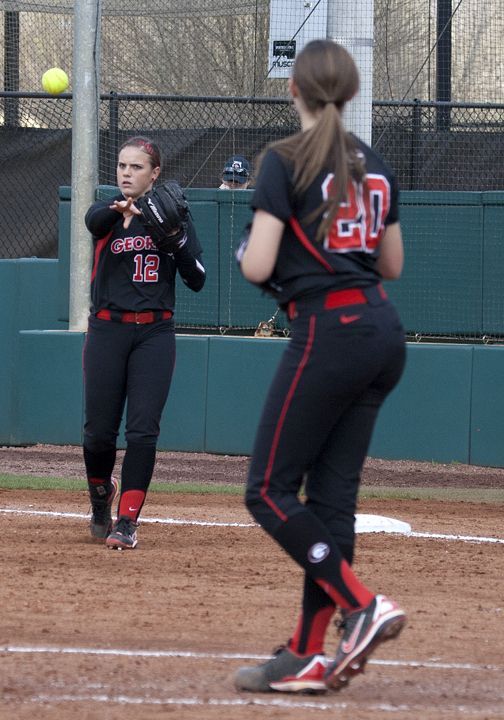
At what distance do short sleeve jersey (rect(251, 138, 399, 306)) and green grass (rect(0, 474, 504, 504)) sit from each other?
16.4ft

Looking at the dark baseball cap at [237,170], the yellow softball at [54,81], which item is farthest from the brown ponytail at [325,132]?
the yellow softball at [54,81]

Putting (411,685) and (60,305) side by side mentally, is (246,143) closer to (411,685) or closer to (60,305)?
(60,305)

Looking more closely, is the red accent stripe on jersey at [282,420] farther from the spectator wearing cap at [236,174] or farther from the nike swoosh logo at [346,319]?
the spectator wearing cap at [236,174]

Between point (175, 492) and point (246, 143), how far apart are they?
168 inches

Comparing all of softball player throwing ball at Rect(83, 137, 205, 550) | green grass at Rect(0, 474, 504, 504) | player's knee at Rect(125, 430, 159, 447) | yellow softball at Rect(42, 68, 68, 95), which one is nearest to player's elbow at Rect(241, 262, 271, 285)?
softball player throwing ball at Rect(83, 137, 205, 550)

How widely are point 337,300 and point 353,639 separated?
0.93 meters

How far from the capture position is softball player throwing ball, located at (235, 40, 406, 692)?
3393 millimetres

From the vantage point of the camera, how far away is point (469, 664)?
4.00 meters

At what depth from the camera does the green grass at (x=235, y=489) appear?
27.8 feet

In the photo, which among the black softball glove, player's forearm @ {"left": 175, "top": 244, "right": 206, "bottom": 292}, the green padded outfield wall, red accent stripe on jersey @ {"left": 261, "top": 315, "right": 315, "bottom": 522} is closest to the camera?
red accent stripe on jersey @ {"left": 261, "top": 315, "right": 315, "bottom": 522}

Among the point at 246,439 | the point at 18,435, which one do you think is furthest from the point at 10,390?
the point at 246,439

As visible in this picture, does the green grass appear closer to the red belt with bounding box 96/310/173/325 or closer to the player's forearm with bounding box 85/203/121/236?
the red belt with bounding box 96/310/173/325

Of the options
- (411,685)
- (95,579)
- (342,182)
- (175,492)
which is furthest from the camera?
(175,492)

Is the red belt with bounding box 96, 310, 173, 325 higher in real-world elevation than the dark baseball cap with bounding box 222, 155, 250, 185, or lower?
lower
